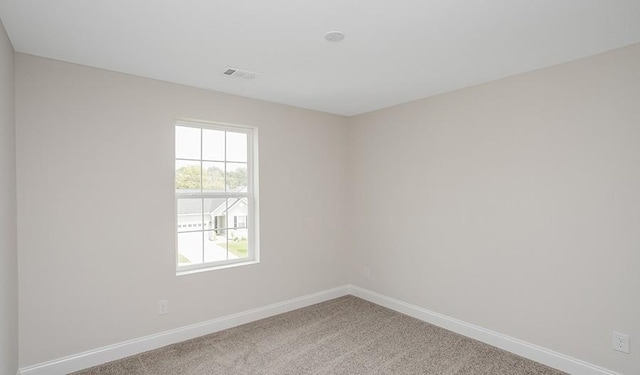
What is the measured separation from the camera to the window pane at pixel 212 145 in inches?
136

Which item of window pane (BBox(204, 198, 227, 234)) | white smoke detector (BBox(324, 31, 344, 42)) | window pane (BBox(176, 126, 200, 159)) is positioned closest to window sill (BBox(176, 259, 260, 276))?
window pane (BBox(204, 198, 227, 234))

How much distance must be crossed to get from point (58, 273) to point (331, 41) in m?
2.70

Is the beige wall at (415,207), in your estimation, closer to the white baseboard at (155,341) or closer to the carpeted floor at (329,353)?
the white baseboard at (155,341)

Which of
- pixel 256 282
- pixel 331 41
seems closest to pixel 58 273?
pixel 256 282

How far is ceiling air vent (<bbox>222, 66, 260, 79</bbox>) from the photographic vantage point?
2803 mm

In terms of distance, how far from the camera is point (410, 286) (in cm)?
379

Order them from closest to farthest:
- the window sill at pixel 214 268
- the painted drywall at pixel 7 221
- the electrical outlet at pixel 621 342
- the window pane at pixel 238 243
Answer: the painted drywall at pixel 7 221 → the electrical outlet at pixel 621 342 → the window sill at pixel 214 268 → the window pane at pixel 238 243

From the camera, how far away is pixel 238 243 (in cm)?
368

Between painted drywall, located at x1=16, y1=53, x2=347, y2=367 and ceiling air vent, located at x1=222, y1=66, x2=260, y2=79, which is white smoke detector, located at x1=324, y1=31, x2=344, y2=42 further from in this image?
painted drywall, located at x1=16, y1=53, x2=347, y2=367

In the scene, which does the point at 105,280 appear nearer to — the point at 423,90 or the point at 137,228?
the point at 137,228

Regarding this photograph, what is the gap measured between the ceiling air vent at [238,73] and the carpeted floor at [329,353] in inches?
95.5

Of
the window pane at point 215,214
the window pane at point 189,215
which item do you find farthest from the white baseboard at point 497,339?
the window pane at point 189,215

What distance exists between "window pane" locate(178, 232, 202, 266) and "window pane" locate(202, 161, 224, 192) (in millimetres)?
495

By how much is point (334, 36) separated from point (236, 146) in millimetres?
1902
